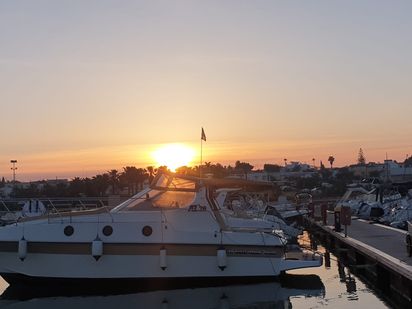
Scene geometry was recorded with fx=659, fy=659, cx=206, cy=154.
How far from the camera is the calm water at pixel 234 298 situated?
18188mm

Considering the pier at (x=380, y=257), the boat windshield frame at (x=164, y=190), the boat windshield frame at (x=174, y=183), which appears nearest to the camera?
the pier at (x=380, y=257)

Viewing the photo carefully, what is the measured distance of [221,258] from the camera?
19875mm

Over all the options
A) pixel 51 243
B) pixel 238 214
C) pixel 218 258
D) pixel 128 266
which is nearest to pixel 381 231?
pixel 238 214

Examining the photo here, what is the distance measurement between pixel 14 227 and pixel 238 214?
356 inches

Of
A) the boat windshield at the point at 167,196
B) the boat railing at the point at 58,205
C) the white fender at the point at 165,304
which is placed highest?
the boat windshield at the point at 167,196

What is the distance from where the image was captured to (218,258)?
19922mm

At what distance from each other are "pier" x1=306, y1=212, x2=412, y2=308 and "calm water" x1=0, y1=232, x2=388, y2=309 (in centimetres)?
60

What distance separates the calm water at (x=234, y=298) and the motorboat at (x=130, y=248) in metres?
0.54

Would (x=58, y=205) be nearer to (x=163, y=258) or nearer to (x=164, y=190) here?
(x=164, y=190)

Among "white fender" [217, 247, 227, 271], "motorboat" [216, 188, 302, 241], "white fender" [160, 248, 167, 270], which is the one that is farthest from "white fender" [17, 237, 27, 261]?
"motorboat" [216, 188, 302, 241]

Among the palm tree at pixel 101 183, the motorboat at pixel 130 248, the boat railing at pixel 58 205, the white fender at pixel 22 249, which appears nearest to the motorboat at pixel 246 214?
the motorboat at pixel 130 248

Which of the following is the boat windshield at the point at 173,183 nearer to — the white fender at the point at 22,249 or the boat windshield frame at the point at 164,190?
the boat windshield frame at the point at 164,190

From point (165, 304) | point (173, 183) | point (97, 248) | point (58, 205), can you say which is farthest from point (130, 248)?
point (58, 205)

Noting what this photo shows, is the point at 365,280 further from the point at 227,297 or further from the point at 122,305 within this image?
the point at 122,305
